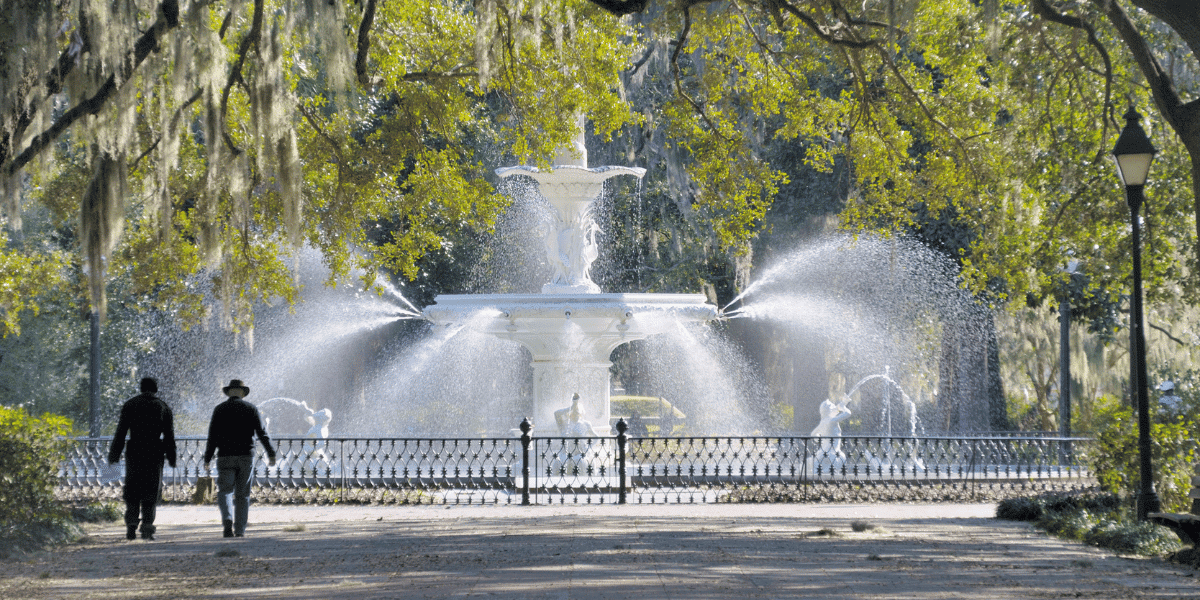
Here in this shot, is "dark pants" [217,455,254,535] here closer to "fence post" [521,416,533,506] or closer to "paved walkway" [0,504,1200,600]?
"paved walkway" [0,504,1200,600]

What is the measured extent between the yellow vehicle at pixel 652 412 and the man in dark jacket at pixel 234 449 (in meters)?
18.3

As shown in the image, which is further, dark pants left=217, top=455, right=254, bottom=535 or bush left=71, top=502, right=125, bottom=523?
bush left=71, top=502, right=125, bottom=523

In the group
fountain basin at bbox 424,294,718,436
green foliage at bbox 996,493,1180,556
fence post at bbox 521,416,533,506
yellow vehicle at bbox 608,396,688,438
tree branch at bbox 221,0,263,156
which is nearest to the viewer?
green foliage at bbox 996,493,1180,556

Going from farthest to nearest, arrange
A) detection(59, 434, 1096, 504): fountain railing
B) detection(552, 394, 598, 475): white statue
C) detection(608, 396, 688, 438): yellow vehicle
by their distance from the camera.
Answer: detection(608, 396, 688, 438): yellow vehicle < detection(552, 394, 598, 475): white statue < detection(59, 434, 1096, 504): fountain railing

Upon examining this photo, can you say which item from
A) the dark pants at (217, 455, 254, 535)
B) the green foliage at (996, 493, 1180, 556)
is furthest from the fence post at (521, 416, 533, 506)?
the green foliage at (996, 493, 1180, 556)

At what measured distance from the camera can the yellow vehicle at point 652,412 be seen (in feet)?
95.0

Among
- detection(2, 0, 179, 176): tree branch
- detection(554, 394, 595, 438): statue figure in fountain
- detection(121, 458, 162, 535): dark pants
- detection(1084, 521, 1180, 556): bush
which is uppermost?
detection(2, 0, 179, 176): tree branch

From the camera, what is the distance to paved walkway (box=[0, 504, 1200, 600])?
7395 millimetres

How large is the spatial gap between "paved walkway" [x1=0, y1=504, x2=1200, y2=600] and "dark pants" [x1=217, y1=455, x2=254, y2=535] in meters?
0.23

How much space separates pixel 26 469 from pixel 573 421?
7.32m

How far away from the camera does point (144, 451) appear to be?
10.4 metres

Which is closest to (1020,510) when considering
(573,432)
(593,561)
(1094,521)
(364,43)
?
(1094,521)

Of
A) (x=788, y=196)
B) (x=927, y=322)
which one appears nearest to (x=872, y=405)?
(x=927, y=322)

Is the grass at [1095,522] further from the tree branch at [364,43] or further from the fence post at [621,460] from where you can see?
the tree branch at [364,43]
